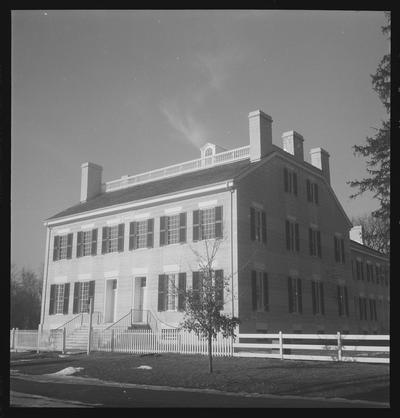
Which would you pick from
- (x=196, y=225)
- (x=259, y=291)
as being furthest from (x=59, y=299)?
(x=259, y=291)

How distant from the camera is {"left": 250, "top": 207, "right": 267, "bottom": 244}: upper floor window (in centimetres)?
2228

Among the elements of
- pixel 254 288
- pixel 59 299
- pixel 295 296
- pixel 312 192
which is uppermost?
pixel 312 192

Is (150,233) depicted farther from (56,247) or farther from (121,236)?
(56,247)

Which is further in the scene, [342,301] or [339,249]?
[339,249]

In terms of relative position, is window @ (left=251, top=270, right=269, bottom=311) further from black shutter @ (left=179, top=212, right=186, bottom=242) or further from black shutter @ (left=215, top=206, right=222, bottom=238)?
black shutter @ (left=179, top=212, right=186, bottom=242)

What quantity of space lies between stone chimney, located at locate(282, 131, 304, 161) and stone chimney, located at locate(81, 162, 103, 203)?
1165cm

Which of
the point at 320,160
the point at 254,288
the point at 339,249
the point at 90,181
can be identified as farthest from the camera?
the point at 90,181

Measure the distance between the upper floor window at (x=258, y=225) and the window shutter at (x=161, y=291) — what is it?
4469 millimetres

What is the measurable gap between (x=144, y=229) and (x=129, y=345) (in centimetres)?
593

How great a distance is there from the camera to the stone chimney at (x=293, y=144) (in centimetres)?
2673

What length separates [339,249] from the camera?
28.9 meters

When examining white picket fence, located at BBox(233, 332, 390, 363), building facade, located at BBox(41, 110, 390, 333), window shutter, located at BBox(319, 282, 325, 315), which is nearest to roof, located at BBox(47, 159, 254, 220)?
building facade, located at BBox(41, 110, 390, 333)

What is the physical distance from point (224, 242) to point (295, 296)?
512cm
